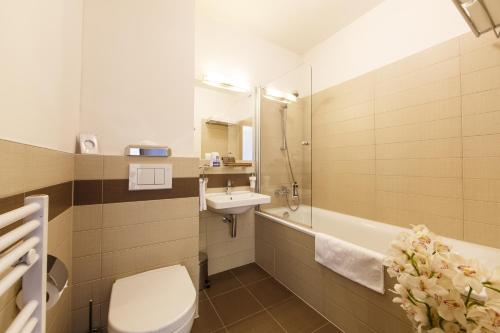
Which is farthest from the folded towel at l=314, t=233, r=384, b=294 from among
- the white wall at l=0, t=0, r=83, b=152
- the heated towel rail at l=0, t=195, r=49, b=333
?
the white wall at l=0, t=0, r=83, b=152

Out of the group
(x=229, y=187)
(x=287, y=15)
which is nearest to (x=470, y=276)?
(x=229, y=187)

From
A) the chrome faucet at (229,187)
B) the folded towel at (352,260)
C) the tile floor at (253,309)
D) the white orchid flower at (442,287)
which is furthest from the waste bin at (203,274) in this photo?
the white orchid flower at (442,287)

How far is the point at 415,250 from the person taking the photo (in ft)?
1.99

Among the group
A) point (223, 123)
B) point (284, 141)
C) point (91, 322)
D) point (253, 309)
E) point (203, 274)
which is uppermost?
point (223, 123)

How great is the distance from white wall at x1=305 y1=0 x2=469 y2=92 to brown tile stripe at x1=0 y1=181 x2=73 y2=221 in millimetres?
2573

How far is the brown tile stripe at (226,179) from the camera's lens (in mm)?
2008

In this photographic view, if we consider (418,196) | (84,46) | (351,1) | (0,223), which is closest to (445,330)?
(0,223)

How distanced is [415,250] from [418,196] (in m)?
1.43

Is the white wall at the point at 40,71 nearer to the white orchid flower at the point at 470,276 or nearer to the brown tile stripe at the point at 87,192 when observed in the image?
the brown tile stripe at the point at 87,192

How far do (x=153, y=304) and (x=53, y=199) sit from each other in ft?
2.05

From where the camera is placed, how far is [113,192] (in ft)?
3.86

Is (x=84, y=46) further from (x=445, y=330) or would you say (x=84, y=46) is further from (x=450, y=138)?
(x=450, y=138)

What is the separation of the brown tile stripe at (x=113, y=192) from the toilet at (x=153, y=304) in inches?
18.1

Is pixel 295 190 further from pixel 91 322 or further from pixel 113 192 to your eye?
pixel 91 322
